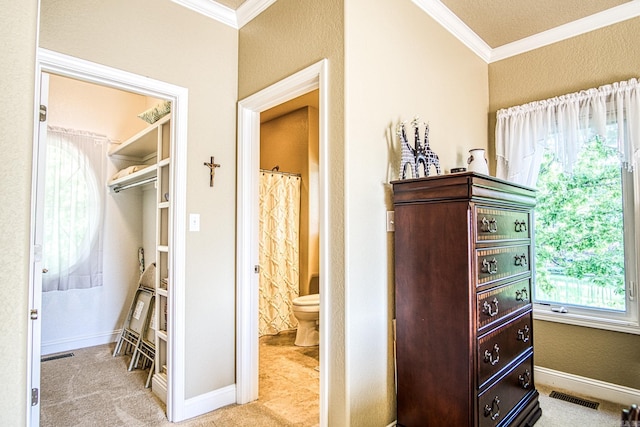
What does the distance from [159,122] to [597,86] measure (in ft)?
11.0

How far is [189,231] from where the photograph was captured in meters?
2.39

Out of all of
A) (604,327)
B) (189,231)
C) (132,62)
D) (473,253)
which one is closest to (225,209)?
(189,231)

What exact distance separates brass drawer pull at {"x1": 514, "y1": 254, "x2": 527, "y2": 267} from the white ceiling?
178 cm

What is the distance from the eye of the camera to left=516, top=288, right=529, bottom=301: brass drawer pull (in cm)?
222

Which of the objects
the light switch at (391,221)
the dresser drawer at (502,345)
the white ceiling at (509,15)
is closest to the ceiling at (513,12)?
the white ceiling at (509,15)

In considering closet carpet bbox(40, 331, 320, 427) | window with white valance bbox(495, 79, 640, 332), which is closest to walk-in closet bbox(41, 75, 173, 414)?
closet carpet bbox(40, 331, 320, 427)

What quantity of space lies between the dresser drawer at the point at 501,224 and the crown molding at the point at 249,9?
1.95 m

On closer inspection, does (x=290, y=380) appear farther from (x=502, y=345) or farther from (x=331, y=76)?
(x=331, y=76)

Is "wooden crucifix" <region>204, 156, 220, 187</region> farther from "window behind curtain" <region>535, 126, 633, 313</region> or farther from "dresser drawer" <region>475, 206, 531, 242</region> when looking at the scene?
"window behind curtain" <region>535, 126, 633, 313</region>

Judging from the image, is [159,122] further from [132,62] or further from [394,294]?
[394,294]

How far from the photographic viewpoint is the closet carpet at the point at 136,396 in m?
2.30

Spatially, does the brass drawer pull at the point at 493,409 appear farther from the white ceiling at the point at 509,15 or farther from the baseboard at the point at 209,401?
the white ceiling at the point at 509,15

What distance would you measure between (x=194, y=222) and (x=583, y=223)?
2.96m

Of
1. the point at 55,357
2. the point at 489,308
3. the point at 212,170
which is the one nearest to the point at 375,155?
the point at 489,308
